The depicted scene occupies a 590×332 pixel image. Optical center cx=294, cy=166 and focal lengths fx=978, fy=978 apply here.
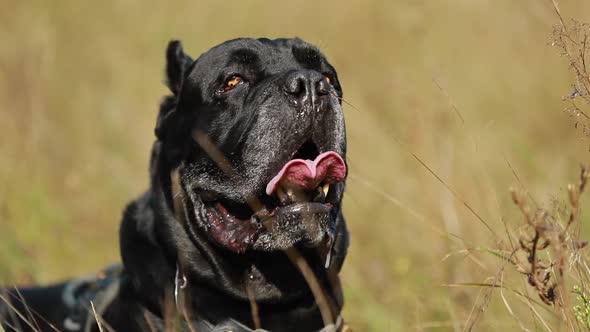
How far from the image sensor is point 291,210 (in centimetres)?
378

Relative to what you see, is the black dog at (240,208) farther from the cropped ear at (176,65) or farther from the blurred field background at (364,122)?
the blurred field background at (364,122)

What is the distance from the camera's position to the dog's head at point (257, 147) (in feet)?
12.5

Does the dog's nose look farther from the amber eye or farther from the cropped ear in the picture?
the cropped ear

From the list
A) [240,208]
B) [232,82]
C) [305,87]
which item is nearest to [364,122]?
[232,82]

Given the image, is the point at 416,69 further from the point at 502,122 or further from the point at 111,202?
the point at 111,202

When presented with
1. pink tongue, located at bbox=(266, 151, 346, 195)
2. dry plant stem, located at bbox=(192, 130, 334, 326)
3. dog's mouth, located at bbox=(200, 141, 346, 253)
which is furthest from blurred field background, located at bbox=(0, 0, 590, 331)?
pink tongue, located at bbox=(266, 151, 346, 195)

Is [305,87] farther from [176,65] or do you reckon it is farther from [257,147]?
[176,65]

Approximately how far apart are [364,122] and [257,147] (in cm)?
381

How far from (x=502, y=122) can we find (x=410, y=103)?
106 cm

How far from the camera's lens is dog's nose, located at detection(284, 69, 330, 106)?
3896 mm

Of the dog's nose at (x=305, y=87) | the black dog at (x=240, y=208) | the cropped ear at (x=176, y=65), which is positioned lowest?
the black dog at (x=240, y=208)

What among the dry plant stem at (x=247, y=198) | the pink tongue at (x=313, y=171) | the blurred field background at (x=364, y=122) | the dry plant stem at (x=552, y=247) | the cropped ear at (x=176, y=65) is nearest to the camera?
the dry plant stem at (x=552, y=247)

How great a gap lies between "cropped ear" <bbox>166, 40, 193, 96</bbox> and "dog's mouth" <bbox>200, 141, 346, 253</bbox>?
78cm

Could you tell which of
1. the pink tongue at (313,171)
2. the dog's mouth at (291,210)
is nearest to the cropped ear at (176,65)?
the dog's mouth at (291,210)
